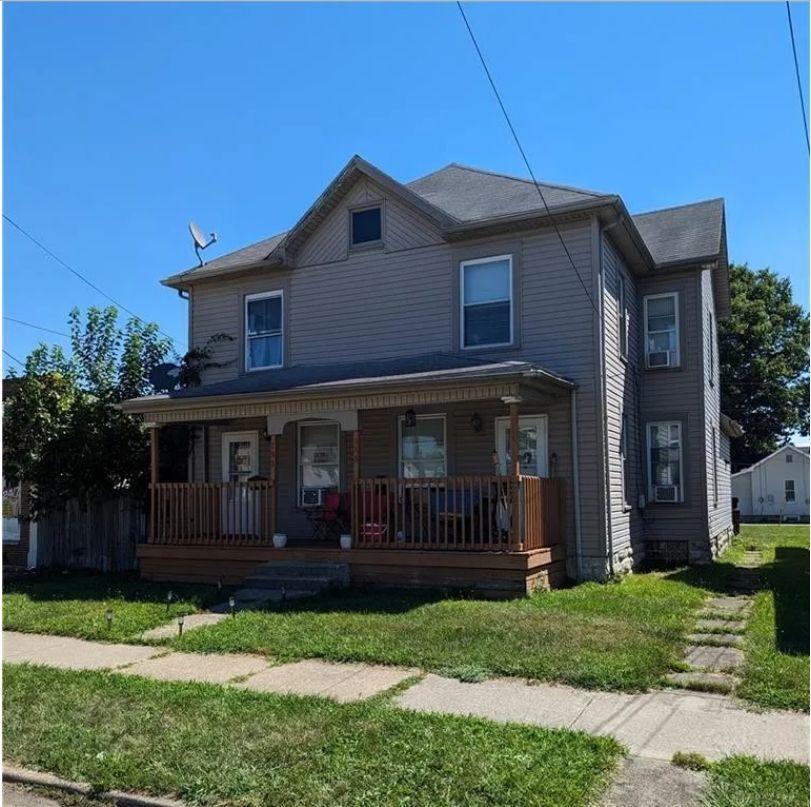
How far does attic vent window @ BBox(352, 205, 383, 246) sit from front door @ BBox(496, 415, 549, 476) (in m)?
4.11

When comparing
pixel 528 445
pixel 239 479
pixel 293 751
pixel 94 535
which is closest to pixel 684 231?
pixel 528 445

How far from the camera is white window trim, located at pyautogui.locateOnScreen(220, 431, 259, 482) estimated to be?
49.2 feet

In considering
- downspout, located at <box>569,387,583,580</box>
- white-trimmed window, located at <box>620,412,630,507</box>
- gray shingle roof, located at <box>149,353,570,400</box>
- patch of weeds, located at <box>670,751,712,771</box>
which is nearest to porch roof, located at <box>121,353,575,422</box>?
gray shingle roof, located at <box>149,353,570,400</box>

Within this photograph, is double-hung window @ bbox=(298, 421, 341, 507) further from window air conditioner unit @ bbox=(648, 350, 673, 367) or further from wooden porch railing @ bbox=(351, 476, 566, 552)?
window air conditioner unit @ bbox=(648, 350, 673, 367)

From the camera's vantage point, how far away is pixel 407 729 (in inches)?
206

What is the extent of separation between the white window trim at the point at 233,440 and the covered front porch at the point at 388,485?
0.07 feet

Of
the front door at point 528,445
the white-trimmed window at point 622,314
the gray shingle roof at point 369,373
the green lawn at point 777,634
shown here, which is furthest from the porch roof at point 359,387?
the green lawn at point 777,634

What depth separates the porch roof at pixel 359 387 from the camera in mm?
10961

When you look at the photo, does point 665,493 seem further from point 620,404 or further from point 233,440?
point 233,440

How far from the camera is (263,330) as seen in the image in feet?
50.3

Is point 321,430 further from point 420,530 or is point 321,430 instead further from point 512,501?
point 512,501

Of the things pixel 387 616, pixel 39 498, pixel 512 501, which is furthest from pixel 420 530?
pixel 39 498

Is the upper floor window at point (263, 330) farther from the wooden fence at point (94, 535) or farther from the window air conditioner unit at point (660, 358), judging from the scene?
the window air conditioner unit at point (660, 358)

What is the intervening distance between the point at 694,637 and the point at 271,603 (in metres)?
5.26
